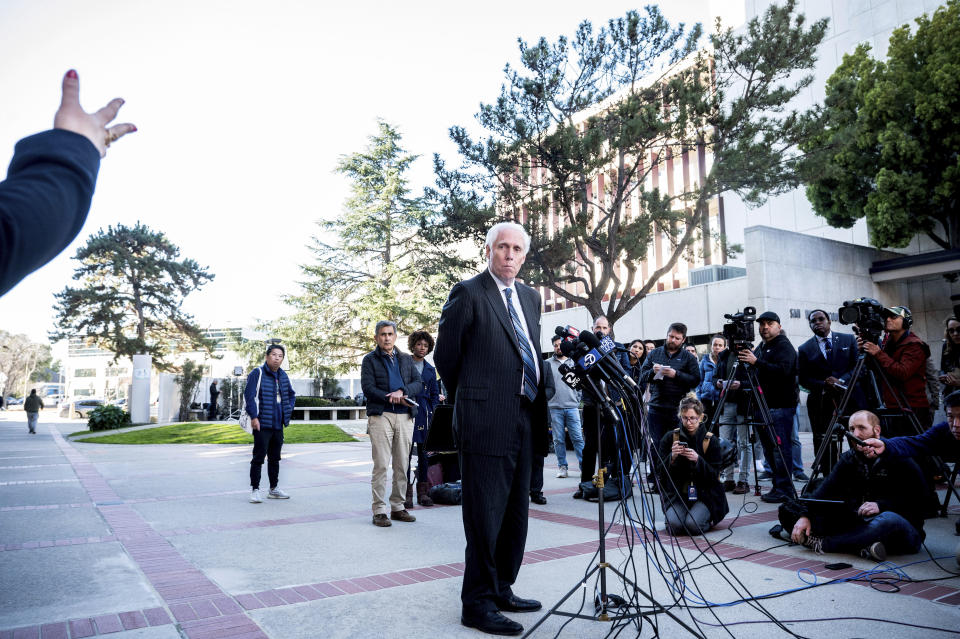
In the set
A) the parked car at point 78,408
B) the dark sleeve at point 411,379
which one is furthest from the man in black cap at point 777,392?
Result: the parked car at point 78,408

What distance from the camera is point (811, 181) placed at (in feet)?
48.9


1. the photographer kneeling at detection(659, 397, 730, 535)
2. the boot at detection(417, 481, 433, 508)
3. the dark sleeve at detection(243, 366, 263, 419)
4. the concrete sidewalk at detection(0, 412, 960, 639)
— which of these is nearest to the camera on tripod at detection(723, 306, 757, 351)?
the photographer kneeling at detection(659, 397, 730, 535)

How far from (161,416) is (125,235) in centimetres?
1705

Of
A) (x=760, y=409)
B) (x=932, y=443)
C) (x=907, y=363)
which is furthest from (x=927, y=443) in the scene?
(x=760, y=409)

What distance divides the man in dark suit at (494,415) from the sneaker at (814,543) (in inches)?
97.3

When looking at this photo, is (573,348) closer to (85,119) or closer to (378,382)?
(85,119)

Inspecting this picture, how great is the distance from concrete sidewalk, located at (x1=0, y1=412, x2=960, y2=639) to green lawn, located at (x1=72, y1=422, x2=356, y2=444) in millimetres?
11019

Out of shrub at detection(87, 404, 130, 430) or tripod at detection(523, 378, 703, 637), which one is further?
shrub at detection(87, 404, 130, 430)

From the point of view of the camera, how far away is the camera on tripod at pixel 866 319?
5.93m

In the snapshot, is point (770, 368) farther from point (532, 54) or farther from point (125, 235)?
point (125, 235)

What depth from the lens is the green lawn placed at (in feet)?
Result: 61.1

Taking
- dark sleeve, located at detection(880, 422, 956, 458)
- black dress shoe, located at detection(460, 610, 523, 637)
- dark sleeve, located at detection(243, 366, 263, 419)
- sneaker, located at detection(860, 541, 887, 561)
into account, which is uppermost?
dark sleeve, located at detection(243, 366, 263, 419)

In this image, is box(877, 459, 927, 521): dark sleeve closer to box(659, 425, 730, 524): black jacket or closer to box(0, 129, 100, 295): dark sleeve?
box(659, 425, 730, 524): black jacket

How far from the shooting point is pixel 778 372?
722cm
